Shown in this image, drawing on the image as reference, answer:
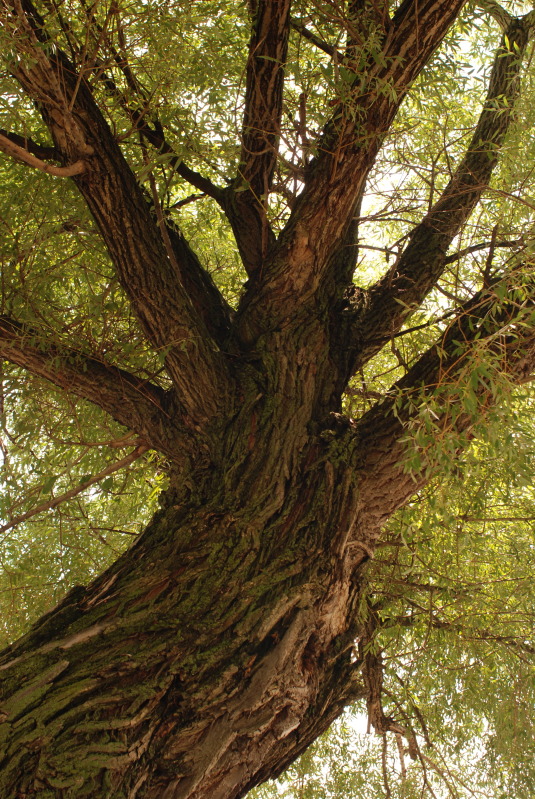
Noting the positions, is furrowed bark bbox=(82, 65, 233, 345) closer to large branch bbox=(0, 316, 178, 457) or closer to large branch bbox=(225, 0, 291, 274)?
large branch bbox=(225, 0, 291, 274)

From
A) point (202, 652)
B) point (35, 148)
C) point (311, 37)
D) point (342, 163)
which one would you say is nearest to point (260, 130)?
point (342, 163)

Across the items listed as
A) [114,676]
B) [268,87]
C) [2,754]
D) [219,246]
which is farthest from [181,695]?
[219,246]

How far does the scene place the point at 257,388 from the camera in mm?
2604

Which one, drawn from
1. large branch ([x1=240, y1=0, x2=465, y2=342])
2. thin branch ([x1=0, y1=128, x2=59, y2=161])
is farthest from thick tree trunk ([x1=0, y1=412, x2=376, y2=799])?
thin branch ([x1=0, y1=128, x2=59, y2=161])

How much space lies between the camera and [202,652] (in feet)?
6.30

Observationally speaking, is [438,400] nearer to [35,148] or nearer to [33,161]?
[33,161]

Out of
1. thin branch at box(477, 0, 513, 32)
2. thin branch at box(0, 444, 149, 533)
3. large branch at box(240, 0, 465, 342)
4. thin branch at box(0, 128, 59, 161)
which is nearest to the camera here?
large branch at box(240, 0, 465, 342)

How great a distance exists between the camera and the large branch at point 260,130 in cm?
256

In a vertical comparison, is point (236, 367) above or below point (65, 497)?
above

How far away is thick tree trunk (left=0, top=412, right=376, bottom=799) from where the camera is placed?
5.57 feet

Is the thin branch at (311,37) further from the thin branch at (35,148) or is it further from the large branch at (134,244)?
the thin branch at (35,148)

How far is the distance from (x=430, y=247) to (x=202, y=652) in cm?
208

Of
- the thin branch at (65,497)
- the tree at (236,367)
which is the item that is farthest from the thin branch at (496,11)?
the thin branch at (65,497)

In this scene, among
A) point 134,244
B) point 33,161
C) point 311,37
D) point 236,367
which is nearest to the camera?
point 33,161
